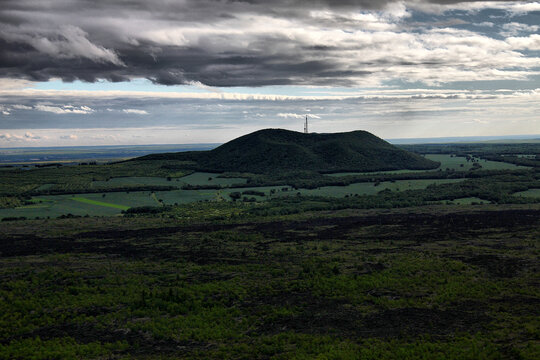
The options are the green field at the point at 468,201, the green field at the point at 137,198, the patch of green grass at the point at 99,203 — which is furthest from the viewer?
the patch of green grass at the point at 99,203

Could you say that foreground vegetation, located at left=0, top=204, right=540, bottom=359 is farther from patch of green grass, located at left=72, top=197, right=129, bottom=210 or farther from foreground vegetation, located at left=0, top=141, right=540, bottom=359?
patch of green grass, located at left=72, top=197, right=129, bottom=210

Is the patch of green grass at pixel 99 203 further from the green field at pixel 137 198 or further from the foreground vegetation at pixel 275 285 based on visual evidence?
the foreground vegetation at pixel 275 285

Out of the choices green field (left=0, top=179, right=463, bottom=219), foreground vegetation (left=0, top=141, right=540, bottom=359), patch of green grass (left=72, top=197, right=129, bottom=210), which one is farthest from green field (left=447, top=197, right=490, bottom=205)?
patch of green grass (left=72, top=197, right=129, bottom=210)

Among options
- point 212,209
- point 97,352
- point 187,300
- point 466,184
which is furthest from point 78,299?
point 466,184

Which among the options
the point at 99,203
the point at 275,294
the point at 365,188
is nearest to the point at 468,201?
the point at 365,188

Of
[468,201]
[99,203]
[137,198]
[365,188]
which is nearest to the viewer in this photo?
[468,201]

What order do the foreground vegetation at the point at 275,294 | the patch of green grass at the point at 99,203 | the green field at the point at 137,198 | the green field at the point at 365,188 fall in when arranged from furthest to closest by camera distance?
the green field at the point at 365,188 → the patch of green grass at the point at 99,203 → the green field at the point at 137,198 → the foreground vegetation at the point at 275,294

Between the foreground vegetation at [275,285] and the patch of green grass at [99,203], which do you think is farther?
the patch of green grass at [99,203]

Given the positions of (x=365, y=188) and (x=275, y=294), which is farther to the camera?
(x=365, y=188)

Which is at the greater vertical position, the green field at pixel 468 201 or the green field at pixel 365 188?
the green field at pixel 365 188

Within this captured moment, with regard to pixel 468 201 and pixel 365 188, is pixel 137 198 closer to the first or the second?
pixel 365 188

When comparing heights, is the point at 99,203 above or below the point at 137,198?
below

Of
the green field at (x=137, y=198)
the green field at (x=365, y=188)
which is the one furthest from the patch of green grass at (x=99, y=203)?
the green field at (x=365, y=188)

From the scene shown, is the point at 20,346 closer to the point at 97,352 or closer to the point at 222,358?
the point at 97,352
